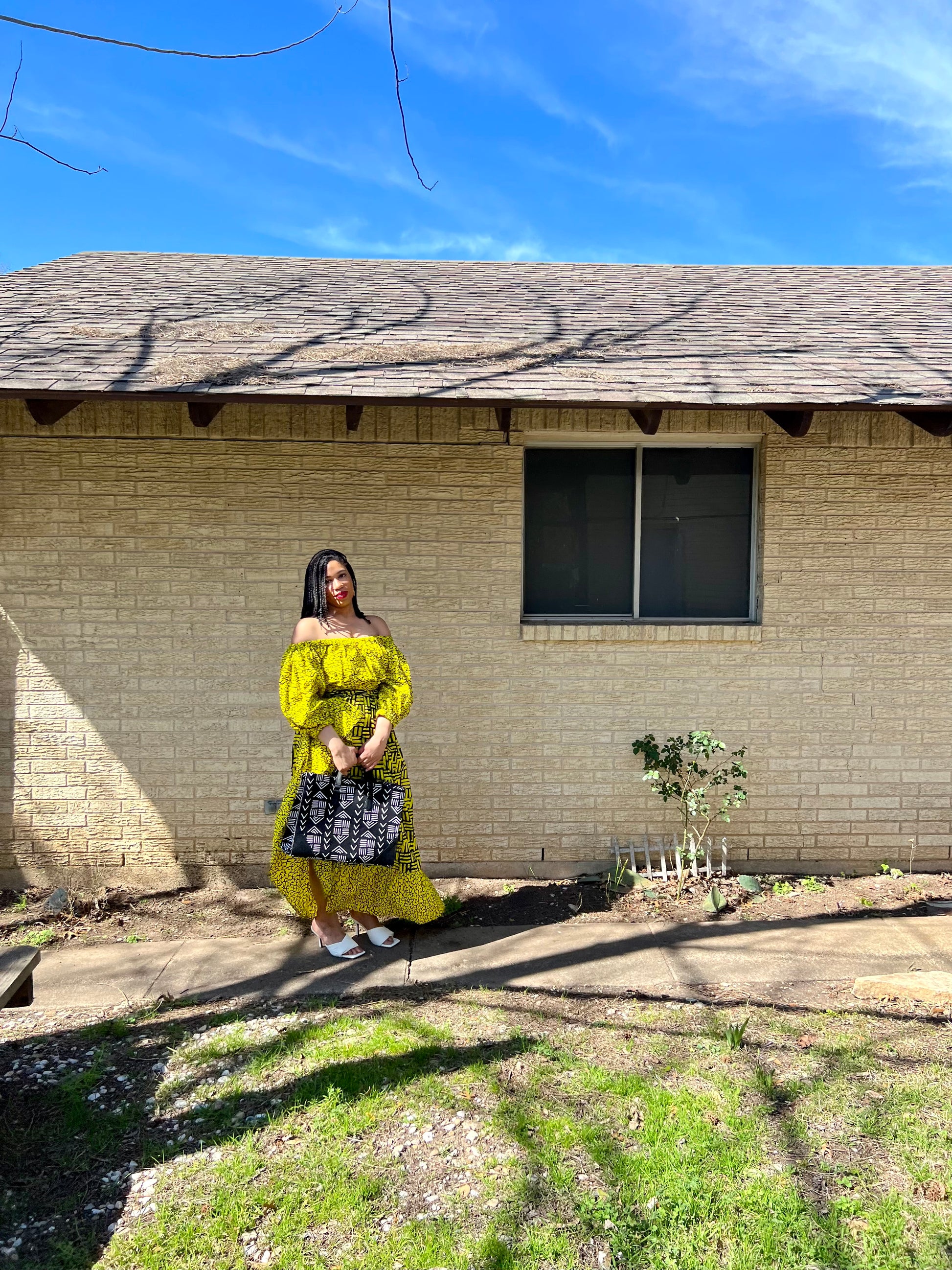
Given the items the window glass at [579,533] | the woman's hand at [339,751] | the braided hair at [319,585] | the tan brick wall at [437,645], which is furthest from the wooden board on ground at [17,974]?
the window glass at [579,533]

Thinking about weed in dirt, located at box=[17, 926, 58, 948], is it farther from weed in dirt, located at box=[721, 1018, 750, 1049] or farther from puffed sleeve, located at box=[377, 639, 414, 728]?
weed in dirt, located at box=[721, 1018, 750, 1049]

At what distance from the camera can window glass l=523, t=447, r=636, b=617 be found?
549 cm

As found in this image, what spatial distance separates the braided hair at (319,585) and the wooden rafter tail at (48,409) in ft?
6.18

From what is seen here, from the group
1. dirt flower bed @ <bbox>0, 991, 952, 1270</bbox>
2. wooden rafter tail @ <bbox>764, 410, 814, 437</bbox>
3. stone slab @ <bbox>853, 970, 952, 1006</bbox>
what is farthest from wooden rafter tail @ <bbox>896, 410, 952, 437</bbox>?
dirt flower bed @ <bbox>0, 991, 952, 1270</bbox>

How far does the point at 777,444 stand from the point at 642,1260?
4414 mm

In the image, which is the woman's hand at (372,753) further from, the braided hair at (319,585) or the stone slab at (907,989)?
the stone slab at (907,989)

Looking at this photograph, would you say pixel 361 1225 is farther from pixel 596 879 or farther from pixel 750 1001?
pixel 596 879

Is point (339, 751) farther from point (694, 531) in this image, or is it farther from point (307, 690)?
point (694, 531)

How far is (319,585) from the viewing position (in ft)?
13.3

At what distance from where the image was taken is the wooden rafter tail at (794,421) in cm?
508

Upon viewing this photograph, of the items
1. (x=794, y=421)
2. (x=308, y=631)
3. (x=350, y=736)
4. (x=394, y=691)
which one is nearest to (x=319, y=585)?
(x=308, y=631)

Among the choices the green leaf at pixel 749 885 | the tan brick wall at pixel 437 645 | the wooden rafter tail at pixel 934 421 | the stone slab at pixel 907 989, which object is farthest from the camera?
the tan brick wall at pixel 437 645

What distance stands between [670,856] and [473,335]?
11.7 ft

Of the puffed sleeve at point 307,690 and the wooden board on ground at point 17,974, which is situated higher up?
the puffed sleeve at point 307,690
